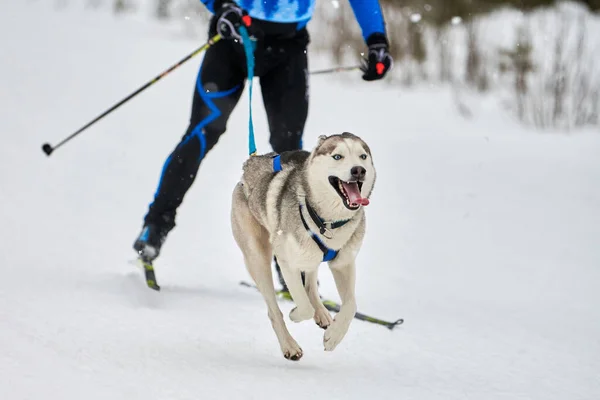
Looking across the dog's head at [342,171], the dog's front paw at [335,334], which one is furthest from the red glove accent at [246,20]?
the dog's front paw at [335,334]

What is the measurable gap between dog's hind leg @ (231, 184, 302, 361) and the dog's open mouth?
54 centimetres

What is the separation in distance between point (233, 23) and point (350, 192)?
3.74 feet

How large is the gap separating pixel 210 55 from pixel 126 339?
140cm

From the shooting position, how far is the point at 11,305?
110 inches

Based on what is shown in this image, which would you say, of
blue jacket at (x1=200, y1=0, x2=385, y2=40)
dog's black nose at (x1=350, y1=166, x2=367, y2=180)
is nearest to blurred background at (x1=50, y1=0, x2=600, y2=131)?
blue jacket at (x1=200, y1=0, x2=385, y2=40)

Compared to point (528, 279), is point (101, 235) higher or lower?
higher

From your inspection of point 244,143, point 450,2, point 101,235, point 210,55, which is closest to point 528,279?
point 210,55

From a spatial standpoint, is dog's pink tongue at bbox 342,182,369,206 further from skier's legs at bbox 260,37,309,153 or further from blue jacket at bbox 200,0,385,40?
blue jacket at bbox 200,0,385,40

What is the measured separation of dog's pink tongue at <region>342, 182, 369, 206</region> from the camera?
2.19 meters

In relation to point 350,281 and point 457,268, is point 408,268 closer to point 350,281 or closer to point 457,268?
point 457,268

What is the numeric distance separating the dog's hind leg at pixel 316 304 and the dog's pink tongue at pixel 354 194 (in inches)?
25.4

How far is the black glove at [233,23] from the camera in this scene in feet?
9.68

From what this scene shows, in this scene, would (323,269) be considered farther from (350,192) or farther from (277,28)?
(350,192)

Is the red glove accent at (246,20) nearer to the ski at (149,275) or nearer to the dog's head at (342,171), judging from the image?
the dog's head at (342,171)
